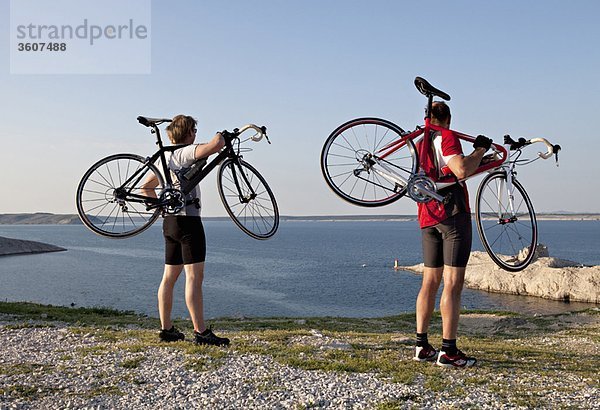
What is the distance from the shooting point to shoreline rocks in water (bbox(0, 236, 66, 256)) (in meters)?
129

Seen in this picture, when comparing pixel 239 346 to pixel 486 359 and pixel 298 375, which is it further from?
pixel 486 359

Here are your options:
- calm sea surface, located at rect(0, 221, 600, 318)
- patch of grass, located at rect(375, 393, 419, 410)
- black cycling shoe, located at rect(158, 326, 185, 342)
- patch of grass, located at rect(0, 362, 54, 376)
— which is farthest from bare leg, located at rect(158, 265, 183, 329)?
calm sea surface, located at rect(0, 221, 600, 318)

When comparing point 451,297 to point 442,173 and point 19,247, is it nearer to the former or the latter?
point 442,173

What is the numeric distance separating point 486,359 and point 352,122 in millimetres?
4885

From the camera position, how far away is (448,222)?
25.0ft

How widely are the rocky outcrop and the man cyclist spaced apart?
52166mm

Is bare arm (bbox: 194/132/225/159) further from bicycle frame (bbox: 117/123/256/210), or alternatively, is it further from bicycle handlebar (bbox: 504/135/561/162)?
bicycle handlebar (bbox: 504/135/561/162)

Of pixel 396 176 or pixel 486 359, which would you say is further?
pixel 486 359

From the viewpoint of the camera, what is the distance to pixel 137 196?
880 centimetres

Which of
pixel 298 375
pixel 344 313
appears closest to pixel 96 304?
pixel 344 313

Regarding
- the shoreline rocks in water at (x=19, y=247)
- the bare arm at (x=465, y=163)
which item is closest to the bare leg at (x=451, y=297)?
the bare arm at (x=465, y=163)

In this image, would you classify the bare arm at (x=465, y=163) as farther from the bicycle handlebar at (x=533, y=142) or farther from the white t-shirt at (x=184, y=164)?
the white t-shirt at (x=184, y=164)

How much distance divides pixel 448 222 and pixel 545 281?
55406mm

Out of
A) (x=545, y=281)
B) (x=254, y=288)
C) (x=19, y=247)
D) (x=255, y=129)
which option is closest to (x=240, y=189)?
(x=255, y=129)
